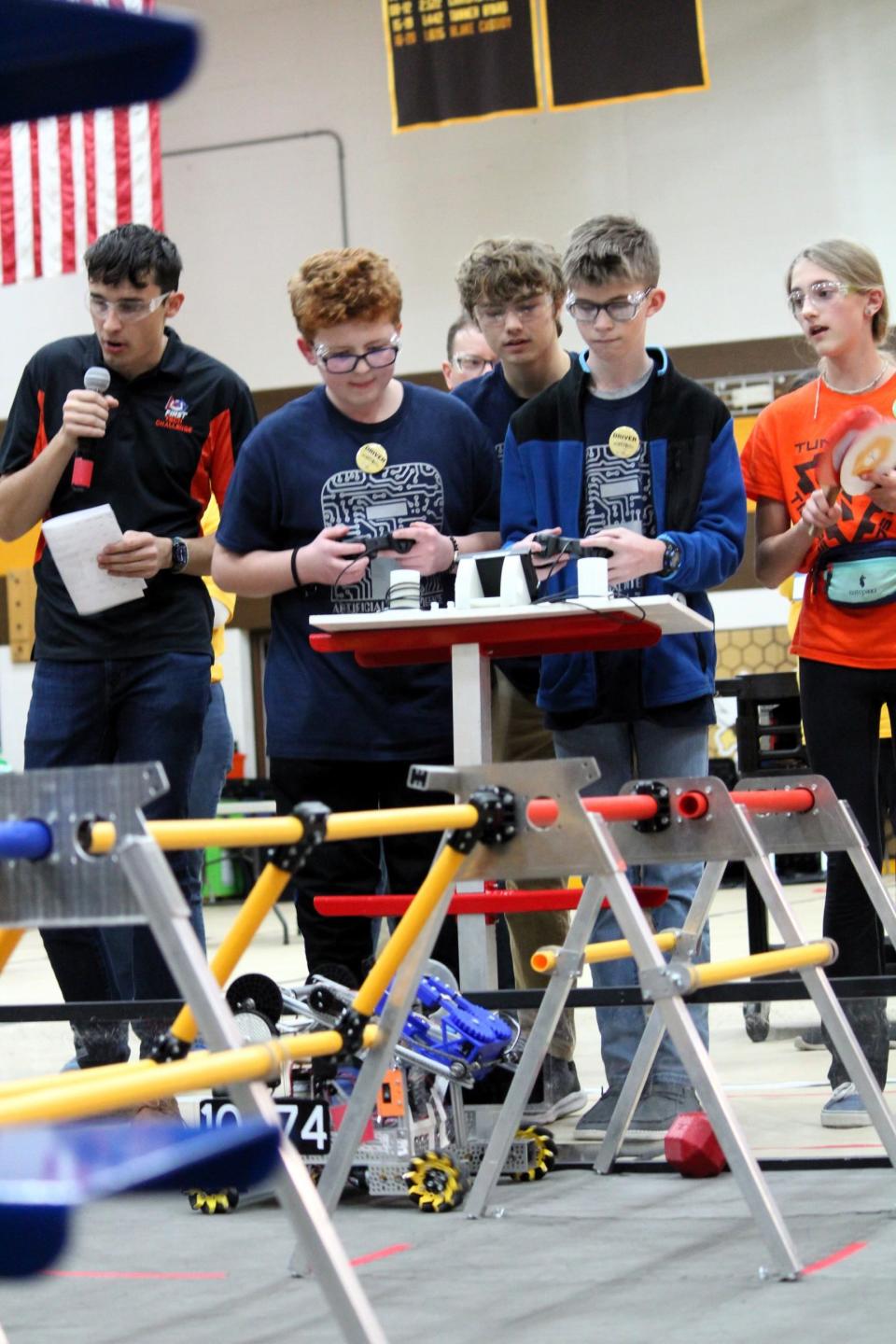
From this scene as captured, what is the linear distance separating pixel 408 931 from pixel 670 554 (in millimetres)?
1081

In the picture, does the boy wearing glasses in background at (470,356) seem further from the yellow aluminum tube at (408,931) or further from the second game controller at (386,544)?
the yellow aluminum tube at (408,931)

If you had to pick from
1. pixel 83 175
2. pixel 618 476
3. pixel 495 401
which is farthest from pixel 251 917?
pixel 83 175

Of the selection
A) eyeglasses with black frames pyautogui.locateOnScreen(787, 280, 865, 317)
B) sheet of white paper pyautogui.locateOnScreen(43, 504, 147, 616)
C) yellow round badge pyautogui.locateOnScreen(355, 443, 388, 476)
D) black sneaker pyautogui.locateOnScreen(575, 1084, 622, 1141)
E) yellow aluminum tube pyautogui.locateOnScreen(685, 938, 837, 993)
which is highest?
eyeglasses with black frames pyautogui.locateOnScreen(787, 280, 865, 317)

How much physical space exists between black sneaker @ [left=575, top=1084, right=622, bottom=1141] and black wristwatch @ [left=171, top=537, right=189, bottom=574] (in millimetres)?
1365

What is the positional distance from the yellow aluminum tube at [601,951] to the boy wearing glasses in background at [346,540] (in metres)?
0.53

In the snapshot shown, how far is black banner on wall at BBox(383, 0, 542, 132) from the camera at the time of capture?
32.3 ft

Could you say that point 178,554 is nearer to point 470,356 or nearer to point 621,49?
point 470,356

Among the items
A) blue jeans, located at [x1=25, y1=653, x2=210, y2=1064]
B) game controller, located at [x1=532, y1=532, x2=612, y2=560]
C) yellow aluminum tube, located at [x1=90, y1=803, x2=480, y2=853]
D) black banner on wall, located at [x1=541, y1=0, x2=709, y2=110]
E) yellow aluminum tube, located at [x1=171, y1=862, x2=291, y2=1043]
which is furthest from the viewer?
black banner on wall, located at [x1=541, y1=0, x2=709, y2=110]

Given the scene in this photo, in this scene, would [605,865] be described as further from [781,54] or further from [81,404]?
[781,54]

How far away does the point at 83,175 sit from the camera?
1045 centimetres

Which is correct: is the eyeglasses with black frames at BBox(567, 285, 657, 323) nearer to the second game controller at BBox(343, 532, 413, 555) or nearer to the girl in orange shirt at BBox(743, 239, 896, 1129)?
the girl in orange shirt at BBox(743, 239, 896, 1129)

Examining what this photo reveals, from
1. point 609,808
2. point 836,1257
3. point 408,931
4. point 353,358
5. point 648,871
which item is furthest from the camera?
point 648,871

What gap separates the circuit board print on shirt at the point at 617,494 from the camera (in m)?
3.32

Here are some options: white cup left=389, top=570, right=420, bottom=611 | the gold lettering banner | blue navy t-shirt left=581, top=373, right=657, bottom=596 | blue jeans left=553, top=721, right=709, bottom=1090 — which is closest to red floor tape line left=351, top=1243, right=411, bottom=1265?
blue jeans left=553, top=721, right=709, bottom=1090
